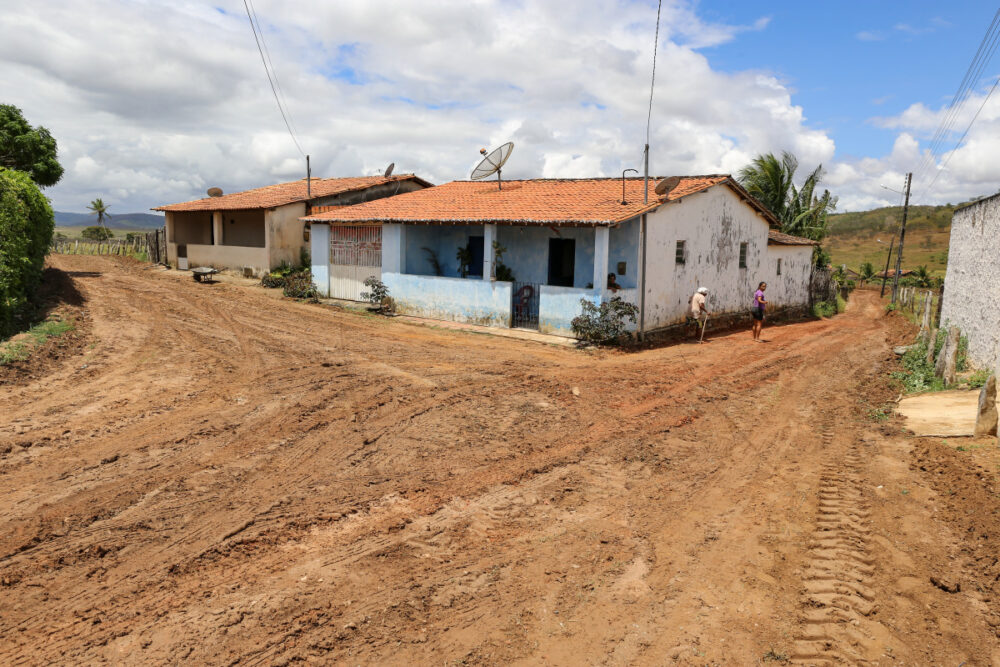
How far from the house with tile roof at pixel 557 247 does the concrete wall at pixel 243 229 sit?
9.01m

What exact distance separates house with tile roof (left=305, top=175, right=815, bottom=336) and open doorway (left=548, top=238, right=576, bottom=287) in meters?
0.03

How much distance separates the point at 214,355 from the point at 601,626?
9.69 m

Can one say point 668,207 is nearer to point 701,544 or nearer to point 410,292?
point 410,292

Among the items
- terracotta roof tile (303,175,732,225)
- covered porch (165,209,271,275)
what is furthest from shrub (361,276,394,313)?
covered porch (165,209,271,275)

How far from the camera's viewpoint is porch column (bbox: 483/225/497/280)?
16.4 metres

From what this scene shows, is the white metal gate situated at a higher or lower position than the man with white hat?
higher

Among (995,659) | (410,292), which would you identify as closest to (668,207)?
(410,292)

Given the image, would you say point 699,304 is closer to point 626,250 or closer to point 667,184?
point 626,250

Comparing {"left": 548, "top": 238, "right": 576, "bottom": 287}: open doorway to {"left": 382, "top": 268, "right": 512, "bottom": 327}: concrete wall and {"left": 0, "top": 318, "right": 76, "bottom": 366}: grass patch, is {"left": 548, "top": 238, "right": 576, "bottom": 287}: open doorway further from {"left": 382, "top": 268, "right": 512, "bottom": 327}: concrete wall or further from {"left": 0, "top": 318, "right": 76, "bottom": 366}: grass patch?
{"left": 0, "top": 318, "right": 76, "bottom": 366}: grass patch

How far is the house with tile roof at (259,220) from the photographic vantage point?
24250 mm

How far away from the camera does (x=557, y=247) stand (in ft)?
58.3

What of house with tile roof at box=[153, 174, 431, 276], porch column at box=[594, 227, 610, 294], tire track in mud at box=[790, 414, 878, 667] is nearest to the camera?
tire track in mud at box=[790, 414, 878, 667]

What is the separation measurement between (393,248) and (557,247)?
15.9 ft

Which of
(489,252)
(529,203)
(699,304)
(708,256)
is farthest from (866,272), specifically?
(489,252)
